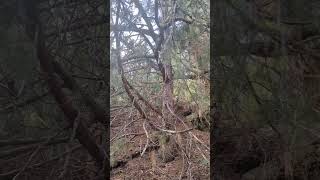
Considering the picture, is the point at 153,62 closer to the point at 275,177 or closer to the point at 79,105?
the point at 79,105

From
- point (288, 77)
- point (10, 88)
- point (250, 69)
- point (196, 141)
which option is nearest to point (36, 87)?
point (10, 88)

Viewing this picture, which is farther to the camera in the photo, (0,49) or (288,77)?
(288,77)

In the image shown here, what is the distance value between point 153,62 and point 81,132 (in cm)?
36

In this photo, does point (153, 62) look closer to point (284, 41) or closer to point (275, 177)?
point (284, 41)

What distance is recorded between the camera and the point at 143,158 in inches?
65.5

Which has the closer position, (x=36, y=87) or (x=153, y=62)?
(x=36, y=87)

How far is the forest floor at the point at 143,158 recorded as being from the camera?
1644mm

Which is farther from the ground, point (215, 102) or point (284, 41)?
point (284, 41)

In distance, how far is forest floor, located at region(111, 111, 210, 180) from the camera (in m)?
1.64

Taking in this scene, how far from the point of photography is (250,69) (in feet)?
Answer: 5.50

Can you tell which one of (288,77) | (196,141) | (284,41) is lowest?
(196,141)

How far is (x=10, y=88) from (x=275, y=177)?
0.99 meters

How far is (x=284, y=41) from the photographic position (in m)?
1.66

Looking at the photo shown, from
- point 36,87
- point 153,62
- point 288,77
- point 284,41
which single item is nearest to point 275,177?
point 288,77
